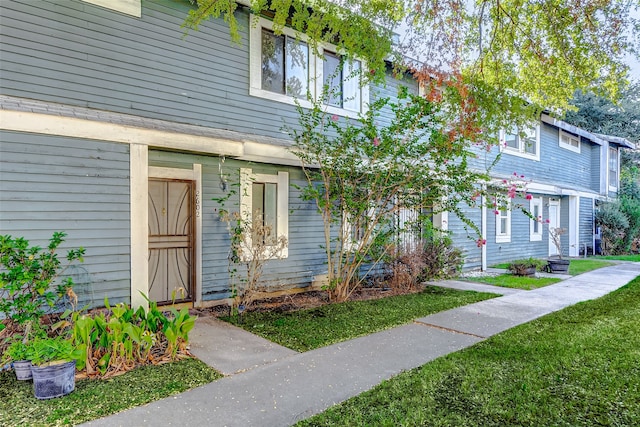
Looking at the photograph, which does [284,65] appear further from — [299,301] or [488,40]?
[299,301]

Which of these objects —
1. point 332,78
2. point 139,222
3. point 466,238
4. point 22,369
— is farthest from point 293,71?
point 466,238

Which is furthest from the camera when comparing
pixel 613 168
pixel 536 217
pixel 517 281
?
pixel 613 168

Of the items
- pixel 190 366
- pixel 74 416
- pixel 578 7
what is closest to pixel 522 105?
pixel 578 7

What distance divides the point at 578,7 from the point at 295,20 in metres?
→ 3.67

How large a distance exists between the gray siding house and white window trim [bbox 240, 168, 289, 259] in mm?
28

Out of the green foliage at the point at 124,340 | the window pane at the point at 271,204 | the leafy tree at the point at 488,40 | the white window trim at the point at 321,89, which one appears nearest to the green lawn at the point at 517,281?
the leafy tree at the point at 488,40

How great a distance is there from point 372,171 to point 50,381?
5584 mm

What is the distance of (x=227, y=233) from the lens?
6973 millimetres

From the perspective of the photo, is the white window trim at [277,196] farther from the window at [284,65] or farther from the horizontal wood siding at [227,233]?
the window at [284,65]

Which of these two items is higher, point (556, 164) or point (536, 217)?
point (556, 164)

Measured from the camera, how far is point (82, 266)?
17.5 ft

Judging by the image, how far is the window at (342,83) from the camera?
8.34 meters

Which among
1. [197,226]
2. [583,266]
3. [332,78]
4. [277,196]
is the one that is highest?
[332,78]

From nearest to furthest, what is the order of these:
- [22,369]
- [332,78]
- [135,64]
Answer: [22,369], [135,64], [332,78]
